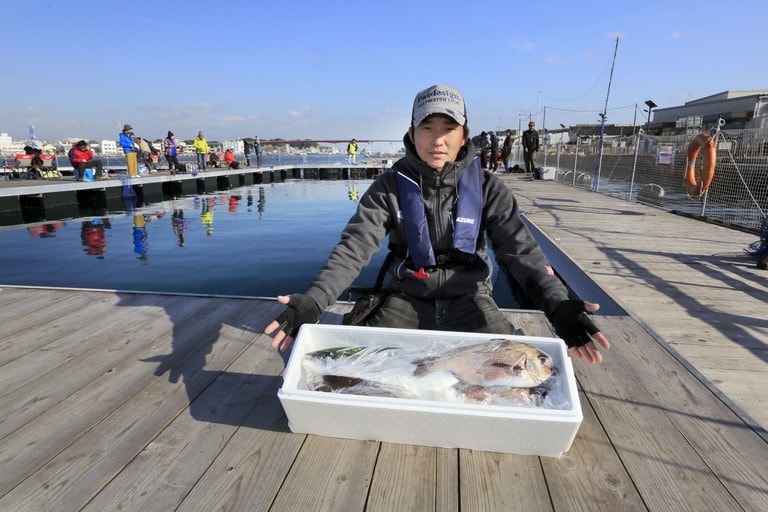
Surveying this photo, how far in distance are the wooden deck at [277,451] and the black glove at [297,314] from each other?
49cm

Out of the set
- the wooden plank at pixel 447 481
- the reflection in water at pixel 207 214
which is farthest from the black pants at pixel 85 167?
the wooden plank at pixel 447 481

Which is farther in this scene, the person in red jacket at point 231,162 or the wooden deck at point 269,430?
the person in red jacket at point 231,162

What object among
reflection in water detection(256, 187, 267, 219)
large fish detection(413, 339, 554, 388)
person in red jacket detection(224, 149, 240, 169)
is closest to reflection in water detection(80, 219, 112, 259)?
reflection in water detection(256, 187, 267, 219)

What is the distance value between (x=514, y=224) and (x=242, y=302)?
2.50 m

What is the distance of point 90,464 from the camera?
178 cm

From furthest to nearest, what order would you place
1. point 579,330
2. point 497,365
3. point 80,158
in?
point 80,158 → point 579,330 → point 497,365

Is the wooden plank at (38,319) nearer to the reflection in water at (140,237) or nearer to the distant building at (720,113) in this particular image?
the reflection in water at (140,237)

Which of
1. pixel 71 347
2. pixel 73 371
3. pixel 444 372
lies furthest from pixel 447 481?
pixel 71 347

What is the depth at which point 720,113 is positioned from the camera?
44625 mm

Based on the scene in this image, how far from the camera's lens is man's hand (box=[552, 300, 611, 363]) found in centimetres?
182

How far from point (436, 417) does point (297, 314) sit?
771 mm

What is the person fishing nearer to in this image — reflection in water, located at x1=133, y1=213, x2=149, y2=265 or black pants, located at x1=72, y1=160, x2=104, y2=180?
reflection in water, located at x1=133, y1=213, x2=149, y2=265

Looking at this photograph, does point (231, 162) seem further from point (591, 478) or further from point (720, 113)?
point (720, 113)

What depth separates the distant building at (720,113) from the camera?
37469 millimetres
